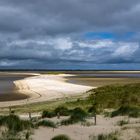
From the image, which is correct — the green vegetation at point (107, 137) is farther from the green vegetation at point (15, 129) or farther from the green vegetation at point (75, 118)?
the green vegetation at point (75, 118)

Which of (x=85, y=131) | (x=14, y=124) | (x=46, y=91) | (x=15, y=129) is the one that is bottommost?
(x=46, y=91)

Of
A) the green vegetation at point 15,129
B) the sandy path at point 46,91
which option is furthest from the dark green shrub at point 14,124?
the sandy path at point 46,91

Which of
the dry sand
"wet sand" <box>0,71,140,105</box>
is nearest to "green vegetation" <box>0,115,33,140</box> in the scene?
the dry sand

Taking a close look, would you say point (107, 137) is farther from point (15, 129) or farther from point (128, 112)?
point (128, 112)

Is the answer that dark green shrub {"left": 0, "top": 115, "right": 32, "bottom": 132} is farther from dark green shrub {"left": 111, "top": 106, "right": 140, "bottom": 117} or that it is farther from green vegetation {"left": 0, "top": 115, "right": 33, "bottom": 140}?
dark green shrub {"left": 111, "top": 106, "right": 140, "bottom": 117}

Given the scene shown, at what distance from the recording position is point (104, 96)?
28078 millimetres

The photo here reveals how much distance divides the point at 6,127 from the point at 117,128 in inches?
162

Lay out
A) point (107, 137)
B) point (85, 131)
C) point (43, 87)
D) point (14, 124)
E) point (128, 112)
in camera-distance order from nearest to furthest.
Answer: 1. point (107, 137)
2. point (85, 131)
3. point (14, 124)
4. point (128, 112)
5. point (43, 87)

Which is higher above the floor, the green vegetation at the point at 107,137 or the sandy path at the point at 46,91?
the green vegetation at the point at 107,137

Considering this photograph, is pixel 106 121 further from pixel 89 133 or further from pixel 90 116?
pixel 89 133

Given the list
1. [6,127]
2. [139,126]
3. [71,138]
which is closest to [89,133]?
[71,138]

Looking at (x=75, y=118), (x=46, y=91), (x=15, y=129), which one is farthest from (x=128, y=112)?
(x=46, y=91)

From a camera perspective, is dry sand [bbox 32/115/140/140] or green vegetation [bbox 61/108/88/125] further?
green vegetation [bbox 61/108/88/125]

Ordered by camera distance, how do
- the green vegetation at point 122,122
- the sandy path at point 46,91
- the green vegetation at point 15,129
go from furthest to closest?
the sandy path at point 46,91
the green vegetation at point 122,122
the green vegetation at point 15,129
